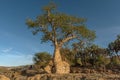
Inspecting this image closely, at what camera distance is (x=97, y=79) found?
16.5 meters

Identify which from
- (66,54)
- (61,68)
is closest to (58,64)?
(61,68)

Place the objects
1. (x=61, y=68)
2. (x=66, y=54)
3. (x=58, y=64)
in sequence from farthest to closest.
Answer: (x=66, y=54)
(x=61, y=68)
(x=58, y=64)

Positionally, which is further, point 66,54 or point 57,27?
point 66,54

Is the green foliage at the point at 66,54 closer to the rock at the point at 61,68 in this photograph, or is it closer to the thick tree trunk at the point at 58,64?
the thick tree trunk at the point at 58,64

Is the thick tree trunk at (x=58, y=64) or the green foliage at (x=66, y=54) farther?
the green foliage at (x=66, y=54)

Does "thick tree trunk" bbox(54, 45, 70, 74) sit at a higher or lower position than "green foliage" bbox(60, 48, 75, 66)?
lower

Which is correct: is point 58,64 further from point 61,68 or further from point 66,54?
point 66,54

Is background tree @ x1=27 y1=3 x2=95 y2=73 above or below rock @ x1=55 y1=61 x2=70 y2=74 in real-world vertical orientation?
above

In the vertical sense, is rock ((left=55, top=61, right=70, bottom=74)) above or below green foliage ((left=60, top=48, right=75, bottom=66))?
below

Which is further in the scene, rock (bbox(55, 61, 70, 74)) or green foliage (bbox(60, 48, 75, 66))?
green foliage (bbox(60, 48, 75, 66))

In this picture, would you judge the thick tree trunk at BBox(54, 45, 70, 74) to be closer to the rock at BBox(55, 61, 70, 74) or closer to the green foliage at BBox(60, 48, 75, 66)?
the rock at BBox(55, 61, 70, 74)

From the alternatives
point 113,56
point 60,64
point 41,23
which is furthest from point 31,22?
point 113,56

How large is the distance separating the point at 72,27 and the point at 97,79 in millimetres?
11136

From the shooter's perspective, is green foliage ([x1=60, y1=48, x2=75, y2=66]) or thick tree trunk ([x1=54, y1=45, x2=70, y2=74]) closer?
thick tree trunk ([x1=54, y1=45, x2=70, y2=74])
